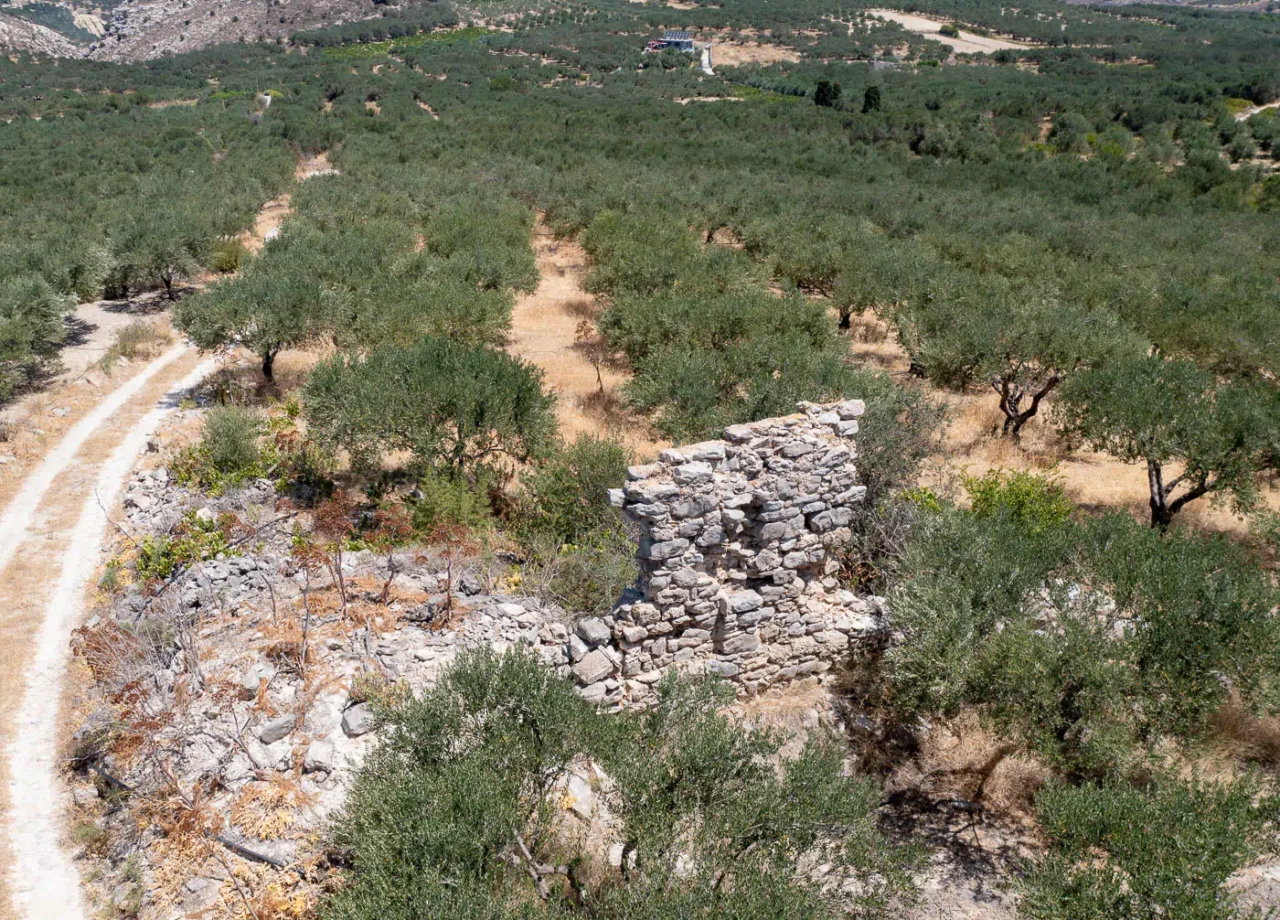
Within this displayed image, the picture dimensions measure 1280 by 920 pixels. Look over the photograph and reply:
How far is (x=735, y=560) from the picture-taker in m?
12.5

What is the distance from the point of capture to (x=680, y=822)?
A: 8.59 metres

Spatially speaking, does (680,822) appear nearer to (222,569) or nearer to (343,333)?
(222,569)

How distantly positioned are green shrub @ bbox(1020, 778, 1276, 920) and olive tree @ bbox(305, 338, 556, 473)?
13055mm

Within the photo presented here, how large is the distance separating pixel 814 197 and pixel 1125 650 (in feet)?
132

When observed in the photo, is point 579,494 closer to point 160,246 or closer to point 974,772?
point 974,772

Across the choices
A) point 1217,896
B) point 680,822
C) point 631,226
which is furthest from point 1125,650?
point 631,226

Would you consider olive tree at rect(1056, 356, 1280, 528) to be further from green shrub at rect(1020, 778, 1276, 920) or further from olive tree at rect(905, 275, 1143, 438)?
green shrub at rect(1020, 778, 1276, 920)

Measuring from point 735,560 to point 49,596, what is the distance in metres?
13.4

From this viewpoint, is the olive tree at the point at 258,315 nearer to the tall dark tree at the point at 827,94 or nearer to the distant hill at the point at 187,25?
the tall dark tree at the point at 827,94

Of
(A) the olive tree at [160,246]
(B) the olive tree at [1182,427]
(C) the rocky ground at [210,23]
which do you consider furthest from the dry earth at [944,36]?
(B) the olive tree at [1182,427]

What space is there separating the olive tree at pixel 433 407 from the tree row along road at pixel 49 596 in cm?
562

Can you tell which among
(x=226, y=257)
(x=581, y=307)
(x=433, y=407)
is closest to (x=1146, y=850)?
(x=433, y=407)

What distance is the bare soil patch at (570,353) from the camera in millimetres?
23469

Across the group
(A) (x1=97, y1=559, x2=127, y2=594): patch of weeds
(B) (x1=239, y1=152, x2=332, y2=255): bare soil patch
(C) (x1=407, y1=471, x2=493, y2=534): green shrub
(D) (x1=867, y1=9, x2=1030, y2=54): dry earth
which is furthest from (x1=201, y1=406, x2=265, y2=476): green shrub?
(D) (x1=867, y1=9, x2=1030, y2=54): dry earth
